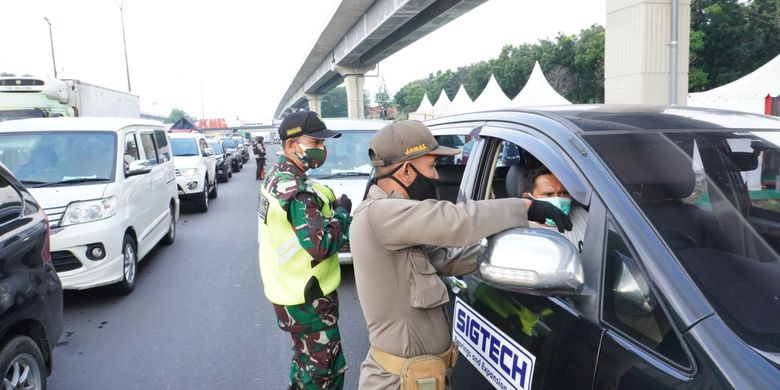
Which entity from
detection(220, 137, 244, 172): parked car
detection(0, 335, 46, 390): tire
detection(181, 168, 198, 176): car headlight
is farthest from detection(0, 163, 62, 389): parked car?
detection(220, 137, 244, 172): parked car

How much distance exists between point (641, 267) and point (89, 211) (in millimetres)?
5658

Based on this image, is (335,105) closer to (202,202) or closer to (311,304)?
(202,202)

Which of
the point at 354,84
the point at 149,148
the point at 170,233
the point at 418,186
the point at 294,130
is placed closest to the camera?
the point at 418,186

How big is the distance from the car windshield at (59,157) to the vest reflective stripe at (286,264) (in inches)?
162

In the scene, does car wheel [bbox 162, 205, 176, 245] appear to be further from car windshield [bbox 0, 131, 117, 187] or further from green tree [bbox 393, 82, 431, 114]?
green tree [bbox 393, 82, 431, 114]

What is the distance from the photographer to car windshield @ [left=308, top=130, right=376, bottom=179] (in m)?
7.57

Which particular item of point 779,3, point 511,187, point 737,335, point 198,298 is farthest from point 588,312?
point 779,3

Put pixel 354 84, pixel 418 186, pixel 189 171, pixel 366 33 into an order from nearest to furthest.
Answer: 1. pixel 418 186
2. pixel 189 171
3. pixel 366 33
4. pixel 354 84

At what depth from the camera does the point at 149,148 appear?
8.28 meters

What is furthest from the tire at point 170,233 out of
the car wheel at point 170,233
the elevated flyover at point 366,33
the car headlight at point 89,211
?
the elevated flyover at point 366,33

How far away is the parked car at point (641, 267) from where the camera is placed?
4.59ft

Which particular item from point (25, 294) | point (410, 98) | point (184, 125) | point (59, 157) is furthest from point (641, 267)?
point (410, 98)

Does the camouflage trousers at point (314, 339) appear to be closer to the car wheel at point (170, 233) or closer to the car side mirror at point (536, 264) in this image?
the car side mirror at point (536, 264)

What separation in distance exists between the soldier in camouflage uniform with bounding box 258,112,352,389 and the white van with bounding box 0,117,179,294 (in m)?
3.45
